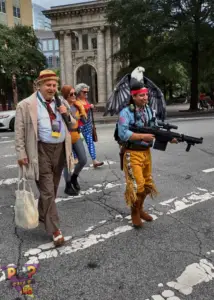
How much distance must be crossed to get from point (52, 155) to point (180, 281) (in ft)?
6.03

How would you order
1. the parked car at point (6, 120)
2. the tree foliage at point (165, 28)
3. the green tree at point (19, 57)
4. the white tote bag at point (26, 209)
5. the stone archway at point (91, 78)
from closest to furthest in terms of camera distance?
the white tote bag at point (26, 209)
the parked car at point (6, 120)
the tree foliage at point (165, 28)
the green tree at point (19, 57)
the stone archway at point (91, 78)

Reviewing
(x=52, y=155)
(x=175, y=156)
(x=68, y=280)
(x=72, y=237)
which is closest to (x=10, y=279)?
(x=68, y=280)

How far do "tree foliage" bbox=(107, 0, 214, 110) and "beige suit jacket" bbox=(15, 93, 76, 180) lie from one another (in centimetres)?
1840

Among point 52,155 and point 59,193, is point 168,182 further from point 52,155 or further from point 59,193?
point 52,155

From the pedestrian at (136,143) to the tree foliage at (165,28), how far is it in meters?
17.8

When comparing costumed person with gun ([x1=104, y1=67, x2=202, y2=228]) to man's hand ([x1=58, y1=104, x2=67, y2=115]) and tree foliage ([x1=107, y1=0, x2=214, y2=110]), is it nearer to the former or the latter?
man's hand ([x1=58, y1=104, x2=67, y2=115])

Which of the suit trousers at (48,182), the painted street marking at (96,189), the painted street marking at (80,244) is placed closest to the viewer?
the painted street marking at (80,244)

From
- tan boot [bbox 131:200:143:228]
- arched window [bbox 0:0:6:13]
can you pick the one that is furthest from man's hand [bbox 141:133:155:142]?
arched window [bbox 0:0:6:13]

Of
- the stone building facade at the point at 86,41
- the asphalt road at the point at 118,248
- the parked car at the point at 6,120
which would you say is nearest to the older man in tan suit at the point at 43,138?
the asphalt road at the point at 118,248

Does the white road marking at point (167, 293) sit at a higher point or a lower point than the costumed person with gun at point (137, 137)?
lower

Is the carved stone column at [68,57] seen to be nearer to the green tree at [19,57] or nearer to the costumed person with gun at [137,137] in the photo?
the green tree at [19,57]

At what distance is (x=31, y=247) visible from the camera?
358 cm

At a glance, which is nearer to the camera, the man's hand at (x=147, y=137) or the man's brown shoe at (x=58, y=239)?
the man's brown shoe at (x=58, y=239)

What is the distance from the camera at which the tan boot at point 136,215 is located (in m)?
3.92
